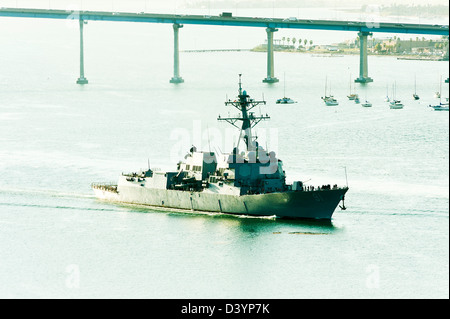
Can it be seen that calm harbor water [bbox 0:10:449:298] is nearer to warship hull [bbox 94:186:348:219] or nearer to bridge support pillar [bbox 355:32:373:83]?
warship hull [bbox 94:186:348:219]

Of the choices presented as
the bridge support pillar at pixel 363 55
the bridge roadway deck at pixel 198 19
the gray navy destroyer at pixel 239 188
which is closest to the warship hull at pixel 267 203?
the gray navy destroyer at pixel 239 188

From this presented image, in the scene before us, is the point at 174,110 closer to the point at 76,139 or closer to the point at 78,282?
the point at 76,139

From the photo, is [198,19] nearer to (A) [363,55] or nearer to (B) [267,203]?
(A) [363,55]

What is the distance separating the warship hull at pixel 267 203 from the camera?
5106 centimetres

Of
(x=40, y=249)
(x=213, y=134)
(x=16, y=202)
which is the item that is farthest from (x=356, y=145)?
(x=40, y=249)

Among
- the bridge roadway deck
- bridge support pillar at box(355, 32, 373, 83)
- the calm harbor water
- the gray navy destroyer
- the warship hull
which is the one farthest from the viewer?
bridge support pillar at box(355, 32, 373, 83)

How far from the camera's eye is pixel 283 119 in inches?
3752

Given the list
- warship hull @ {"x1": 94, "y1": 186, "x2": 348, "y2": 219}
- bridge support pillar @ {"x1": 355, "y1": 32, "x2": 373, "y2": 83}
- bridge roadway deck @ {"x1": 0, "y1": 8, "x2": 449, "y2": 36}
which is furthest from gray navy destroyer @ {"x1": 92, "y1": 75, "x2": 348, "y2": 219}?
bridge support pillar @ {"x1": 355, "y1": 32, "x2": 373, "y2": 83}

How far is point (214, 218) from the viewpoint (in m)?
52.5

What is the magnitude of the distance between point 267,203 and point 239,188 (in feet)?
5.25

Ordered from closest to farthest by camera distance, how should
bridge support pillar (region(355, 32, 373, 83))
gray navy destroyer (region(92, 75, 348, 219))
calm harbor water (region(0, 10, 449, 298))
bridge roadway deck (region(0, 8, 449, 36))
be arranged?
calm harbor water (region(0, 10, 449, 298)), gray navy destroyer (region(92, 75, 348, 219)), bridge roadway deck (region(0, 8, 449, 36)), bridge support pillar (region(355, 32, 373, 83))

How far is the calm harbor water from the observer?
41094 millimetres

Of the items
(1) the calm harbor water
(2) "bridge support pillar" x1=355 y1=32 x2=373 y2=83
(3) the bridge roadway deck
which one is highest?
(3) the bridge roadway deck
